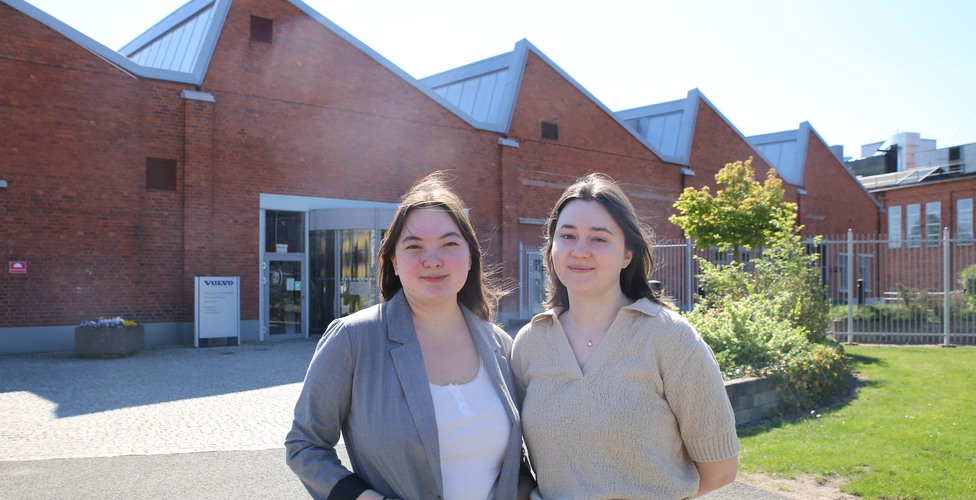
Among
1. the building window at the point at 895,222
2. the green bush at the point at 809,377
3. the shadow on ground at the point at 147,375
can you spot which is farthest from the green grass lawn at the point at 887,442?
the building window at the point at 895,222

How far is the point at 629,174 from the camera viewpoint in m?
25.5

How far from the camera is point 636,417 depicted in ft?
7.88

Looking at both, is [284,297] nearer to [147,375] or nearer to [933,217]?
[147,375]

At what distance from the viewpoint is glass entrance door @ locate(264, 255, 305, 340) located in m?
17.9

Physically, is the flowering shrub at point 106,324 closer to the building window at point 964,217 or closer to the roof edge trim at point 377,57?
the roof edge trim at point 377,57

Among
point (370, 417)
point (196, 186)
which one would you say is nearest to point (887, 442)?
point (370, 417)

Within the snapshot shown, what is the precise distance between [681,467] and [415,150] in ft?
59.5

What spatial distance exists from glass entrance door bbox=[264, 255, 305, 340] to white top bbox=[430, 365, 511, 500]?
16097mm

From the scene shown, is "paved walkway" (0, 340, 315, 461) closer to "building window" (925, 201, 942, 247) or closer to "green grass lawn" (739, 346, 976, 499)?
"green grass lawn" (739, 346, 976, 499)

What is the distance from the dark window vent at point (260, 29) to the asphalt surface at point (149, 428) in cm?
802

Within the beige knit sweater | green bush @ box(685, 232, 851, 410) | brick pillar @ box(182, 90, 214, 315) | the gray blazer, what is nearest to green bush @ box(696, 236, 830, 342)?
green bush @ box(685, 232, 851, 410)

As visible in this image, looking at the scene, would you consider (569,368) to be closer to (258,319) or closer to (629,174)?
(258,319)

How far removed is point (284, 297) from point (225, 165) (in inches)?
138

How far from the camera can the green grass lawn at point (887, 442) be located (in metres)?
5.44
